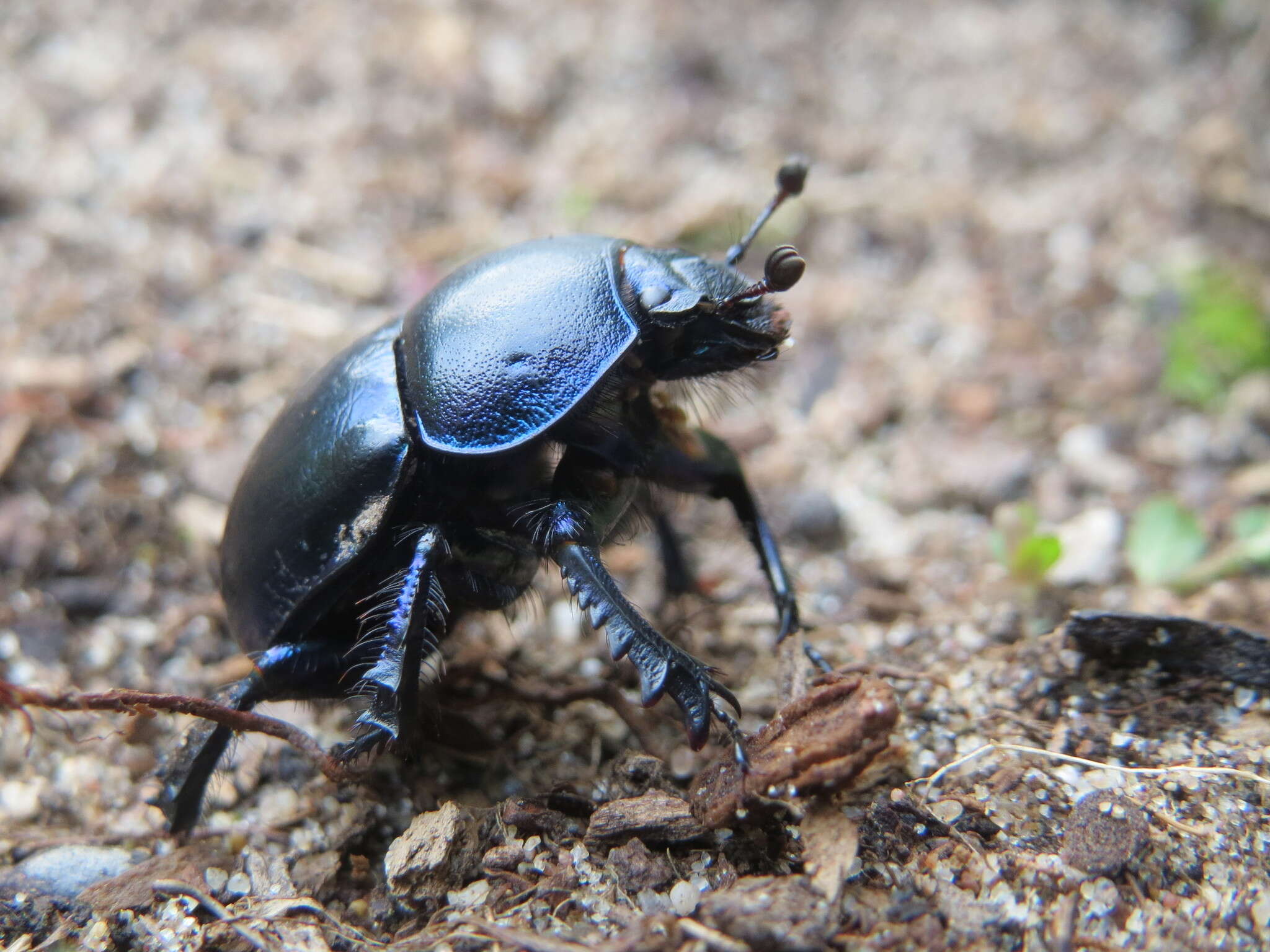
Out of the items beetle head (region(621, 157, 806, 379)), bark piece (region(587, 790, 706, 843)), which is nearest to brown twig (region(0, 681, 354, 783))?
bark piece (region(587, 790, 706, 843))

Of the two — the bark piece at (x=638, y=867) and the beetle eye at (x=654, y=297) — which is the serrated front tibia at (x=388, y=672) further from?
the beetle eye at (x=654, y=297)

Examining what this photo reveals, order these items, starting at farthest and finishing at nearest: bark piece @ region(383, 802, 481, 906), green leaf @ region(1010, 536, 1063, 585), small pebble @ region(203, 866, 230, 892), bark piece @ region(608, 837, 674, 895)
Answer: green leaf @ region(1010, 536, 1063, 585), small pebble @ region(203, 866, 230, 892), bark piece @ region(383, 802, 481, 906), bark piece @ region(608, 837, 674, 895)

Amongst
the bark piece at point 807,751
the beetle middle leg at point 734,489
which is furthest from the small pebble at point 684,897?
the beetle middle leg at point 734,489

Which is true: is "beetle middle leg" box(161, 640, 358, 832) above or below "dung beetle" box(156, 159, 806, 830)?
below

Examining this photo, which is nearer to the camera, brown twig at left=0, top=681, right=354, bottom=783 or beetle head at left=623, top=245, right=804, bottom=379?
brown twig at left=0, top=681, right=354, bottom=783

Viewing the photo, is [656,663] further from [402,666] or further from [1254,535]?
[1254,535]

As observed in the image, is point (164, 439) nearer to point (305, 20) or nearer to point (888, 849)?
point (888, 849)

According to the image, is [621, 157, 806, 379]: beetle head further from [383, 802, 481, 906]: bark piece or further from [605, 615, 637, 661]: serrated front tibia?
[383, 802, 481, 906]: bark piece
